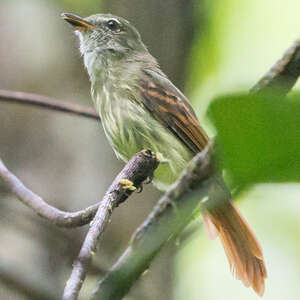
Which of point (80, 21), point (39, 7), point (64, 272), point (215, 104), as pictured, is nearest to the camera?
point (215, 104)

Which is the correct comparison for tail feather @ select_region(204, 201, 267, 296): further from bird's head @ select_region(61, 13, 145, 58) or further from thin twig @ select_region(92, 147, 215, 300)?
thin twig @ select_region(92, 147, 215, 300)

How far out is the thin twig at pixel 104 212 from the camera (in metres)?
1.04

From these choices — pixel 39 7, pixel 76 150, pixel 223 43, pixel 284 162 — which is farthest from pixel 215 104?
pixel 223 43

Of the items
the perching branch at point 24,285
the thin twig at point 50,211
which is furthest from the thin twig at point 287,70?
the perching branch at point 24,285

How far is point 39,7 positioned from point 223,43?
1.54 m

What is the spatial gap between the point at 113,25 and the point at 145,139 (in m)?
1.07

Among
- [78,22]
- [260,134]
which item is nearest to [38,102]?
[78,22]

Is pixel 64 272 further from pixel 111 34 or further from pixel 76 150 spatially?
pixel 111 34

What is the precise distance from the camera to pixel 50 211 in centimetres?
185

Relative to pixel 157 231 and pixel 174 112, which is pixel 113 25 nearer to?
pixel 174 112

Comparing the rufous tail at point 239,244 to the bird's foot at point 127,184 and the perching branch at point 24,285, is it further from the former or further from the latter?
the perching branch at point 24,285

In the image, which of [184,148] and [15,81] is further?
[15,81]

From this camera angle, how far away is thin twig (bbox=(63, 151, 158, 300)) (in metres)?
1.04

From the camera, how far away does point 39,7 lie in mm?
3752
